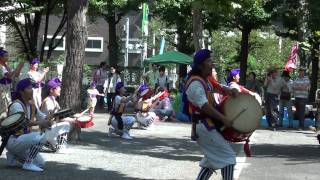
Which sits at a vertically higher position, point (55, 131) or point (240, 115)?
point (240, 115)

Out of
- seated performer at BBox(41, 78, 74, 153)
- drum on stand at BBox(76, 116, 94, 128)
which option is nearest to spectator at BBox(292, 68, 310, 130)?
drum on stand at BBox(76, 116, 94, 128)

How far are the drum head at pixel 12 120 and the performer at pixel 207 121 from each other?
2800 millimetres

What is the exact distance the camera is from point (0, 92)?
40.7ft

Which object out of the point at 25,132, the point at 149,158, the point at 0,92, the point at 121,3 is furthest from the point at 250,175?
the point at 121,3

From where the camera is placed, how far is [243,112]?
685 centimetres

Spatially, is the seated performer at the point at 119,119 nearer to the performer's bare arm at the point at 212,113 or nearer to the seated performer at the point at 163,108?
the seated performer at the point at 163,108

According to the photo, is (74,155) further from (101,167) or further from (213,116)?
(213,116)

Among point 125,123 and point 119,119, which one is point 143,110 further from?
point 119,119

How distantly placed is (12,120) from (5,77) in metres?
3.78

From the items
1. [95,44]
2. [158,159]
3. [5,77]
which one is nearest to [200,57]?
[158,159]

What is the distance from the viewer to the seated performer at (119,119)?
13961mm

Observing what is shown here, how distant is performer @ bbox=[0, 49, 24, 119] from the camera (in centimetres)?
1182

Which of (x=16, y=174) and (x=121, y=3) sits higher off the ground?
(x=121, y=3)

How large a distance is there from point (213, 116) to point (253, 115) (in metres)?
0.61
